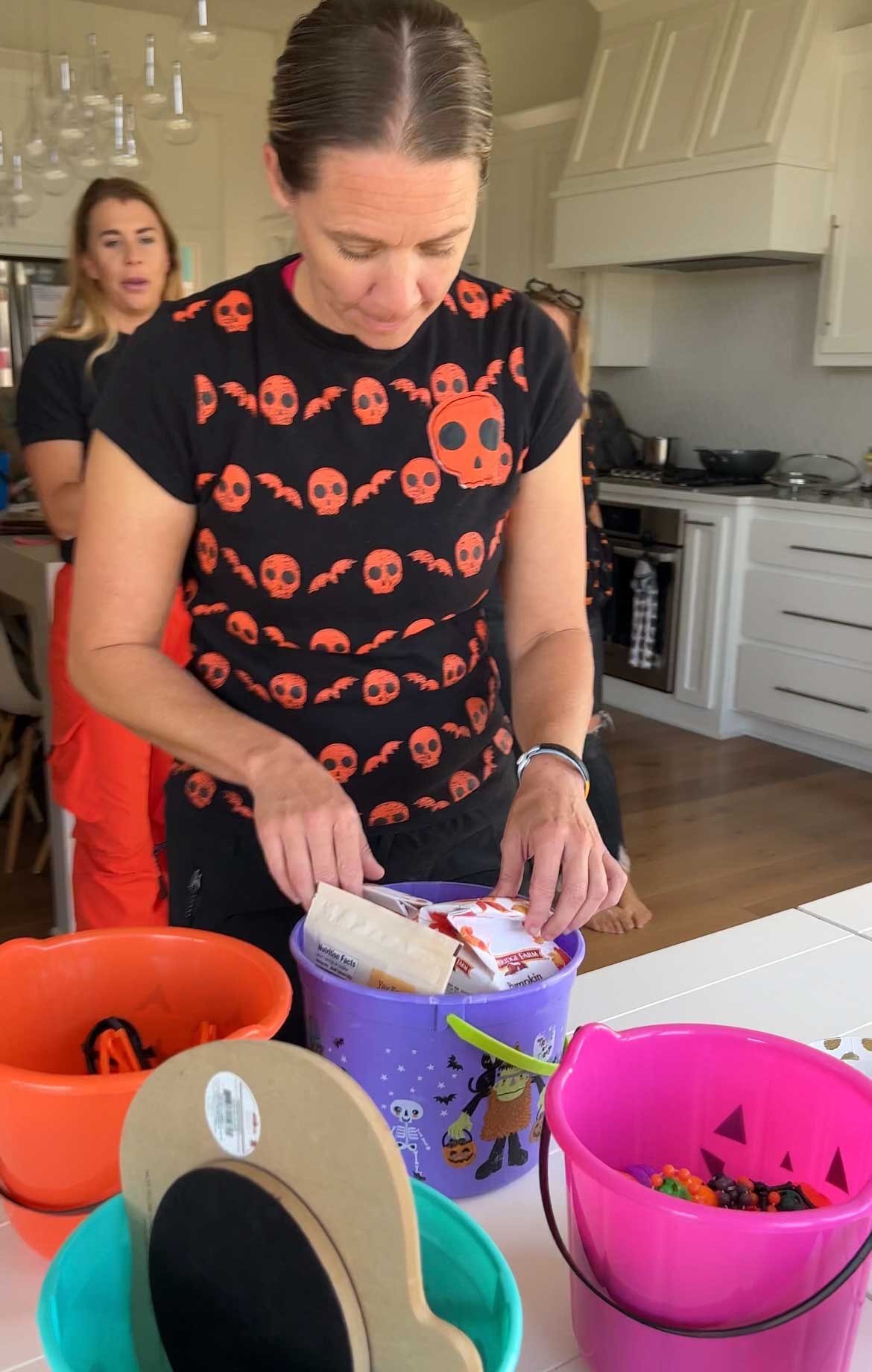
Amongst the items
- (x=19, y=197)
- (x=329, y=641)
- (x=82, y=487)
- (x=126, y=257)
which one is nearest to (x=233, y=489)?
(x=329, y=641)

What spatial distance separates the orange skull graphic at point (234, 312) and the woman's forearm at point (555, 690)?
1.22 ft

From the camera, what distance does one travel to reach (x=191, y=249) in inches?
226

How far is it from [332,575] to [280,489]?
0.26ft

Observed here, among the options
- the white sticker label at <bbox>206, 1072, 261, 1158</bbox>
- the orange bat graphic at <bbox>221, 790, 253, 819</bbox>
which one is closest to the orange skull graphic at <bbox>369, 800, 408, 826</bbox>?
the orange bat graphic at <bbox>221, 790, 253, 819</bbox>

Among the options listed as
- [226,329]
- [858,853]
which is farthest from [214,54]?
[858,853]

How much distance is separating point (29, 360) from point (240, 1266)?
2117 mm

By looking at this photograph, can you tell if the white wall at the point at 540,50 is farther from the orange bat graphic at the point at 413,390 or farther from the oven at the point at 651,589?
the orange bat graphic at the point at 413,390

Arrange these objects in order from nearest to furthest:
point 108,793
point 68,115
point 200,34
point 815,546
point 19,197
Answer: point 108,793, point 200,34, point 68,115, point 19,197, point 815,546

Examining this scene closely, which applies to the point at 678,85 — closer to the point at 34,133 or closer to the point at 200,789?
the point at 34,133

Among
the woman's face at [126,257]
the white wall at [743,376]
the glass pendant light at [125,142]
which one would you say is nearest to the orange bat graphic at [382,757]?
the woman's face at [126,257]

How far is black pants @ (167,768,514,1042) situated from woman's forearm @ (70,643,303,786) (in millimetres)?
120

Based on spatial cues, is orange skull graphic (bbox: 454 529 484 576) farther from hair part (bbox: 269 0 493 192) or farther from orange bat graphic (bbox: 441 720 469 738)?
hair part (bbox: 269 0 493 192)

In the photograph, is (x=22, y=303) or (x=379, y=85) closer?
(x=379, y=85)

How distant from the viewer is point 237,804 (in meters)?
1.03
